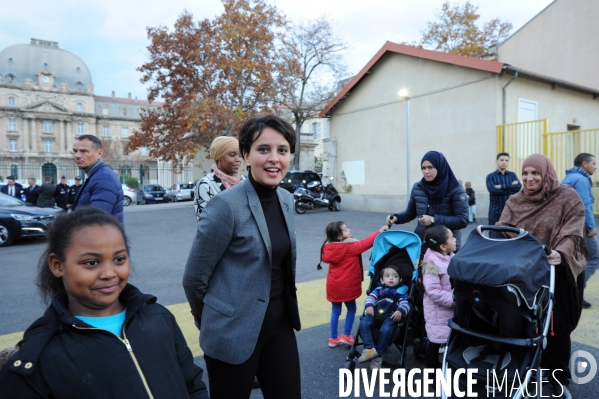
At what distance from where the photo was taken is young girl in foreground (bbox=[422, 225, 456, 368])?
11.0ft

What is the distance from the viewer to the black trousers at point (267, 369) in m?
1.97

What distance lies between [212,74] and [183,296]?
66.9 feet

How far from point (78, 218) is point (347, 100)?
61.1 feet

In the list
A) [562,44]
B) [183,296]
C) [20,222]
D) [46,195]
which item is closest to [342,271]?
[183,296]

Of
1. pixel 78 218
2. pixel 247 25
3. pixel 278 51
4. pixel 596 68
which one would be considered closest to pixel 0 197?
pixel 78 218

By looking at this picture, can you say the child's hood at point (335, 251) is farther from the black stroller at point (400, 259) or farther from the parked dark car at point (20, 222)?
the parked dark car at point (20, 222)

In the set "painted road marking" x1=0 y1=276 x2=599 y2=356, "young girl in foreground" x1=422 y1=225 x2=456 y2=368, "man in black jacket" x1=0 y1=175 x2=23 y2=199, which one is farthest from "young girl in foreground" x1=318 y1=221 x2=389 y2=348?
"man in black jacket" x1=0 y1=175 x2=23 y2=199

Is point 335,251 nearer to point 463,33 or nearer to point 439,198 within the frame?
point 439,198

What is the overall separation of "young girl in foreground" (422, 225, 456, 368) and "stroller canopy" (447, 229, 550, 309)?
1.94 feet

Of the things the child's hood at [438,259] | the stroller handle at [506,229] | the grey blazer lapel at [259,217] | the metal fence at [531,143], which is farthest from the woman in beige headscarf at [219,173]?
the metal fence at [531,143]

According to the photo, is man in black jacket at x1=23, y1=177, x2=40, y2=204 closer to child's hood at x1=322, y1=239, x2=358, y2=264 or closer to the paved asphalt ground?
the paved asphalt ground

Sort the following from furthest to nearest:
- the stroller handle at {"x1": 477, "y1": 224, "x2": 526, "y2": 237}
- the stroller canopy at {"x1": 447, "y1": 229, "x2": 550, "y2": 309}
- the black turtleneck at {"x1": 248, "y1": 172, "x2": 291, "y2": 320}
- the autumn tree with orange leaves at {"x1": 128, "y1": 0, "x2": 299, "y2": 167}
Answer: the autumn tree with orange leaves at {"x1": 128, "y1": 0, "x2": 299, "y2": 167}, the stroller handle at {"x1": 477, "y1": 224, "x2": 526, "y2": 237}, the stroller canopy at {"x1": 447, "y1": 229, "x2": 550, "y2": 309}, the black turtleneck at {"x1": 248, "y1": 172, "x2": 291, "y2": 320}

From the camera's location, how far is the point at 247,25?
2350cm

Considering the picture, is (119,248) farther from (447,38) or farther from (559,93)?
(447,38)
